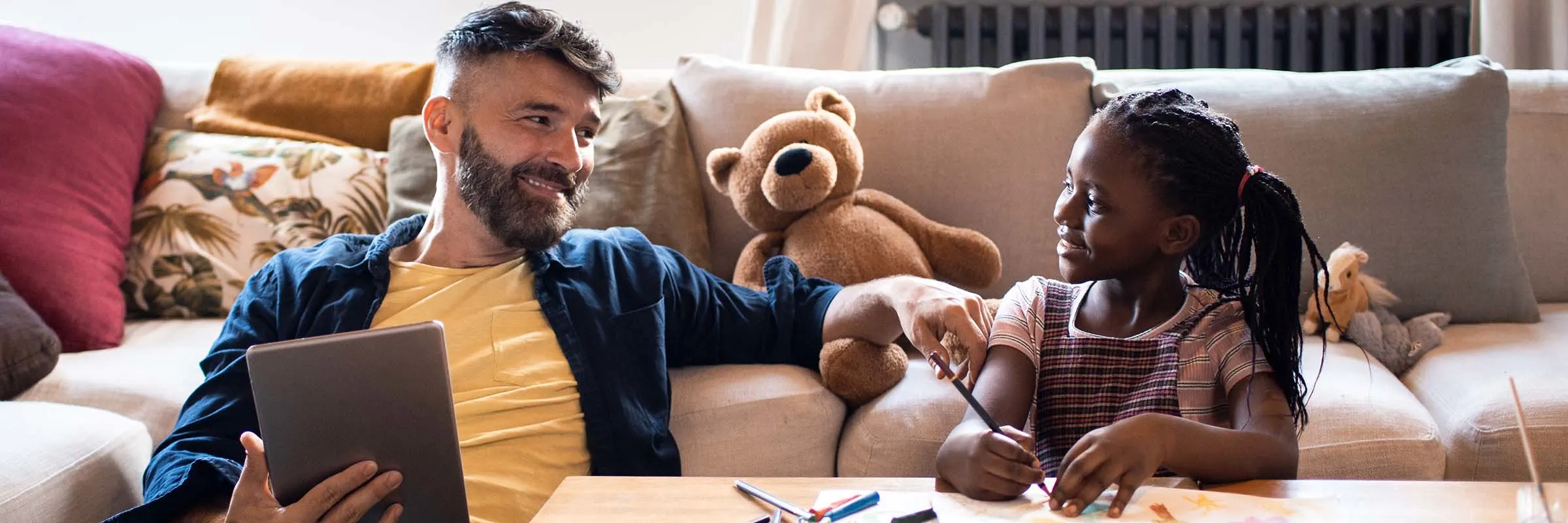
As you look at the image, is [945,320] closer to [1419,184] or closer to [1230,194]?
[1230,194]

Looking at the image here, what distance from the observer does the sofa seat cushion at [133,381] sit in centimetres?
162

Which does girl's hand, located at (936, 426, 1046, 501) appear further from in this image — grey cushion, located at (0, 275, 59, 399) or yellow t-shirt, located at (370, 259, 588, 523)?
grey cushion, located at (0, 275, 59, 399)

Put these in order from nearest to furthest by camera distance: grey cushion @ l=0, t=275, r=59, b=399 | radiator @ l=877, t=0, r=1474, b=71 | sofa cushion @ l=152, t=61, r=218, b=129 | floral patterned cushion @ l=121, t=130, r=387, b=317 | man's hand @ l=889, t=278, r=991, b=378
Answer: man's hand @ l=889, t=278, r=991, b=378 < grey cushion @ l=0, t=275, r=59, b=399 < floral patterned cushion @ l=121, t=130, r=387, b=317 < sofa cushion @ l=152, t=61, r=218, b=129 < radiator @ l=877, t=0, r=1474, b=71

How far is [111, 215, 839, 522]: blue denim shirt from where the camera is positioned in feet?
4.18

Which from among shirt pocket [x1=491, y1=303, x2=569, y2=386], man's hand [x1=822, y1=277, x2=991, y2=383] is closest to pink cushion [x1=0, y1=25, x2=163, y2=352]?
shirt pocket [x1=491, y1=303, x2=569, y2=386]

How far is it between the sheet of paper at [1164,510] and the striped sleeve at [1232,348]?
0.82 ft

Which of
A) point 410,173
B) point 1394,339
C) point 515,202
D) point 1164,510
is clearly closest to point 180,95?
point 410,173

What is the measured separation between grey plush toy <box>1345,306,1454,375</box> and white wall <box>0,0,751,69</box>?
173 centimetres

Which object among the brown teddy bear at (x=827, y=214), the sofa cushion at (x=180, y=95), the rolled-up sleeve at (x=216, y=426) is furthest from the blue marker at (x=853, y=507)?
the sofa cushion at (x=180, y=95)

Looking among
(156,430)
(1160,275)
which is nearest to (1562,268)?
(1160,275)

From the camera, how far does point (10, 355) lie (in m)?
1.62

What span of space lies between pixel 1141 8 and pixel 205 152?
227 centimetres

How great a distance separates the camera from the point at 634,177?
77.7 inches

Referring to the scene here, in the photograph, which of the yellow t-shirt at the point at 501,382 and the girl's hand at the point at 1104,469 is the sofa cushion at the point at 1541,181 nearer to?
the girl's hand at the point at 1104,469
